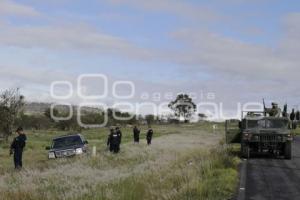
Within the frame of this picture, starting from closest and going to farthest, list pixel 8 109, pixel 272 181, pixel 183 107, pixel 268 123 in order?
pixel 272 181, pixel 268 123, pixel 8 109, pixel 183 107

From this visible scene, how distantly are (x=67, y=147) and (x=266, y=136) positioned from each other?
31.4 feet

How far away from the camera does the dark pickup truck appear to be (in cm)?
2677

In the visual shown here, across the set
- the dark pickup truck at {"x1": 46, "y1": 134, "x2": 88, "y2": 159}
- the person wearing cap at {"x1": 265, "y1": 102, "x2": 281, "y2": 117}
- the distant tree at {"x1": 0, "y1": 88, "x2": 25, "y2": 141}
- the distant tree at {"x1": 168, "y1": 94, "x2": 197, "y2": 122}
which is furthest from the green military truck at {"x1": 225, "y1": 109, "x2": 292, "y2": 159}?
the distant tree at {"x1": 168, "y1": 94, "x2": 197, "y2": 122}

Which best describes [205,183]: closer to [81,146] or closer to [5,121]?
[81,146]

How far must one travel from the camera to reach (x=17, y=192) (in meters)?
14.2

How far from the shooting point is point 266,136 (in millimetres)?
28516

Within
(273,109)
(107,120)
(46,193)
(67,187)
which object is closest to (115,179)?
(67,187)

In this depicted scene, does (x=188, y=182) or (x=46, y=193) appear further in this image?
(x=188, y=182)

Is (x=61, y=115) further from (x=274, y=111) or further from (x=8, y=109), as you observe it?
(x=274, y=111)

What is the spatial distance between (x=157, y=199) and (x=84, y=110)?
98.2 meters

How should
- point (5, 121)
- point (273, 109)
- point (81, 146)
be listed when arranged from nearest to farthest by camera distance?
point (81, 146) → point (273, 109) → point (5, 121)

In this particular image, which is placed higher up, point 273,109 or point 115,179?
point 273,109

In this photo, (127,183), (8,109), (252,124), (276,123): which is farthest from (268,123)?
(8,109)

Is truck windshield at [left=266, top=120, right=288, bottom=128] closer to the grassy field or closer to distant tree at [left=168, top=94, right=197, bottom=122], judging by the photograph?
the grassy field
